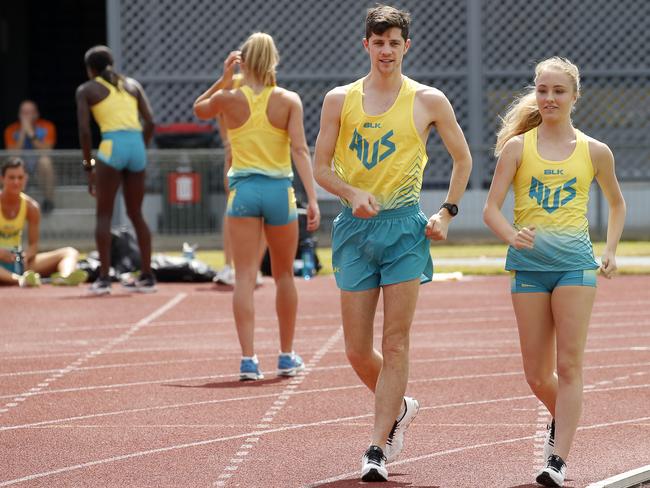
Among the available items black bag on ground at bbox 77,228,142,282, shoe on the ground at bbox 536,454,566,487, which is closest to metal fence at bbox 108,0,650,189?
black bag on ground at bbox 77,228,142,282

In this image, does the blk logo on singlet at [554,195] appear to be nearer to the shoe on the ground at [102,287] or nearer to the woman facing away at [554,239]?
the woman facing away at [554,239]

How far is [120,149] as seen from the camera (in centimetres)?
1334

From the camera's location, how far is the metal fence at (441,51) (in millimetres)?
21078

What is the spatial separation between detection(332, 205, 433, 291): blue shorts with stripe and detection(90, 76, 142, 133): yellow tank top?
7442mm

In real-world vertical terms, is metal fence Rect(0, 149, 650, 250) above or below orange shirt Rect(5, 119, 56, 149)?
below

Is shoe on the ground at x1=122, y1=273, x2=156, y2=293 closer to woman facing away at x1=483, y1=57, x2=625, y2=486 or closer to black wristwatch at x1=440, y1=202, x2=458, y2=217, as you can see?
black wristwatch at x1=440, y1=202, x2=458, y2=217

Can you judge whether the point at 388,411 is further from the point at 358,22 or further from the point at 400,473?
the point at 358,22

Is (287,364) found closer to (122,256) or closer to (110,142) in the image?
(110,142)

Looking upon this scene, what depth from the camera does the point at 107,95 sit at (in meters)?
13.3

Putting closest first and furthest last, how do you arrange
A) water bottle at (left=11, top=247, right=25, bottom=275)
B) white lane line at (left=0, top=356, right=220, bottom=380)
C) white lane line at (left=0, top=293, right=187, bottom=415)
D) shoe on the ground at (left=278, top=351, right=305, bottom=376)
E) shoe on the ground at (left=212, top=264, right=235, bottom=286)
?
white lane line at (left=0, top=293, right=187, bottom=415)
shoe on the ground at (left=278, top=351, right=305, bottom=376)
white lane line at (left=0, top=356, right=220, bottom=380)
shoe on the ground at (left=212, top=264, right=235, bottom=286)
water bottle at (left=11, top=247, right=25, bottom=275)

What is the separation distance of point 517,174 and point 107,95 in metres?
7.83

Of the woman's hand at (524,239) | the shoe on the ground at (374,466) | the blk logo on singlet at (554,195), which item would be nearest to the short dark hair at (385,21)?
the blk logo on singlet at (554,195)

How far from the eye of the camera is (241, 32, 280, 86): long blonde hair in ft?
28.6

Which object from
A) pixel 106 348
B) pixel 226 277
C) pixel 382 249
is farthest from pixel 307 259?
pixel 382 249
